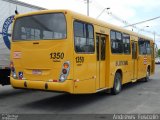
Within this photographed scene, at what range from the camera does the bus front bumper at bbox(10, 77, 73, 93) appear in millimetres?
9438

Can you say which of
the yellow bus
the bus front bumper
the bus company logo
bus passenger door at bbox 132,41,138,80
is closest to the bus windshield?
the yellow bus

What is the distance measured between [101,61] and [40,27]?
2.72 metres

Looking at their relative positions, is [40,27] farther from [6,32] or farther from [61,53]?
[6,32]

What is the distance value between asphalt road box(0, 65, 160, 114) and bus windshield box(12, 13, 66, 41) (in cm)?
222

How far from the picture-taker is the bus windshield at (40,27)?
388 inches

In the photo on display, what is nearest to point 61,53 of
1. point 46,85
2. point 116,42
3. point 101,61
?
point 46,85

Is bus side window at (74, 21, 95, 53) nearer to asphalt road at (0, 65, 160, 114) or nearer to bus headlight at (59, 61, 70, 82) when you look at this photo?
bus headlight at (59, 61, 70, 82)

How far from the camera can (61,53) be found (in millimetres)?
9641

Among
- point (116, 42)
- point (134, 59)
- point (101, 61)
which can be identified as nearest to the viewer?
point (101, 61)

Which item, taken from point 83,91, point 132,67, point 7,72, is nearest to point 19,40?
point 7,72

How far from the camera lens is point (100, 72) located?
11656 millimetres

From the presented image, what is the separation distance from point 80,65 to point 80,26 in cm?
126

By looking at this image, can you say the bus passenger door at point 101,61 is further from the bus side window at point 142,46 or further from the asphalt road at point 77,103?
the bus side window at point 142,46

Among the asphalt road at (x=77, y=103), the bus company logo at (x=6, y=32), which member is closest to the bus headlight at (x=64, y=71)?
the asphalt road at (x=77, y=103)
